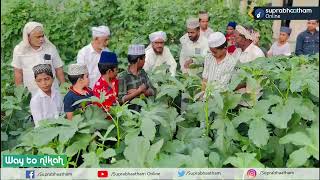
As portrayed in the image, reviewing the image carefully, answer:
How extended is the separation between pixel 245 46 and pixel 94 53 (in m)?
1.17

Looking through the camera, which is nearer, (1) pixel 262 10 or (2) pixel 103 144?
(2) pixel 103 144

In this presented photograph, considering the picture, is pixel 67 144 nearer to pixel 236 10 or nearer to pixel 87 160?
pixel 87 160

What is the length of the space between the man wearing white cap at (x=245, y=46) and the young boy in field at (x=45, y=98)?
4.58 feet

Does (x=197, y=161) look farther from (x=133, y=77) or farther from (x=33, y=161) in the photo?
(x=133, y=77)

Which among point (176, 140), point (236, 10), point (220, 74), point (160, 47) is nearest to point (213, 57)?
point (220, 74)

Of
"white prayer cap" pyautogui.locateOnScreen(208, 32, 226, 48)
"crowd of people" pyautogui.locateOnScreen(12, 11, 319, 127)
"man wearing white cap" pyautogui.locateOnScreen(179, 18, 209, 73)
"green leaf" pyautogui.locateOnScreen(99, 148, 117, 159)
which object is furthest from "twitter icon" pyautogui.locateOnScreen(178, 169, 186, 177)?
"man wearing white cap" pyautogui.locateOnScreen(179, 18, 209, 73)

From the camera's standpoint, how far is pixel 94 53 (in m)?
3.80

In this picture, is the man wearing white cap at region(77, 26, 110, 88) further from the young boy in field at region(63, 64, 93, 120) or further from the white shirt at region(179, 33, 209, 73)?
the white shirt at region(179, 33, 209, 73)

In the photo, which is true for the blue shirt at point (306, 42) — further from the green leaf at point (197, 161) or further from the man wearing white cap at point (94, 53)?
Result: the green leaf at point (197, 161)

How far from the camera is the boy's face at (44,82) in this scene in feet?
10.00

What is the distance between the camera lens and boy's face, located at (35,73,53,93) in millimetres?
3047

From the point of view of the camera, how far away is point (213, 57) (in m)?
3.41

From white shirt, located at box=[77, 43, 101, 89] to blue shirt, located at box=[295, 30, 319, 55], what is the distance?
5.88 ft

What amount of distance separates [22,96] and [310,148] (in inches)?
80.2
